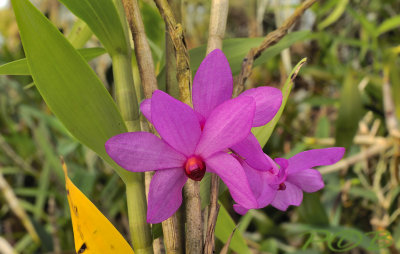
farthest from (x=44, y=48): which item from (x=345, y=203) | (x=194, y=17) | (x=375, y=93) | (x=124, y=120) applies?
(x=194, y=17)

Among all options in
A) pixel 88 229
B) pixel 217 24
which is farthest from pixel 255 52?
pixel 88 229

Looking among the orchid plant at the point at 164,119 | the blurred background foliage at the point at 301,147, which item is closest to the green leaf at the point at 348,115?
the blurred background foliage at the point at 301,147

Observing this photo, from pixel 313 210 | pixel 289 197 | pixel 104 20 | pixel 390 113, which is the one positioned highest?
pixel 104 20

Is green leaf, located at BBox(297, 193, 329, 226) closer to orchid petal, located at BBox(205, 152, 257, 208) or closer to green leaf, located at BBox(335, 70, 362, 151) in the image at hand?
green leaf, located at BBox(335, 70, 362, 151)

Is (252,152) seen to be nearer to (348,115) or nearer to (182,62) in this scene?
(182,62)

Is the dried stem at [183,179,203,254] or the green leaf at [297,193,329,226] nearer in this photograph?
the dried stem at [183,179,203,254]

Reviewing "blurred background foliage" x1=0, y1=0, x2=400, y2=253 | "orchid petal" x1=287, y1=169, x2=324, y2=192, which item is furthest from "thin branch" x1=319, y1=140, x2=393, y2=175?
"orchid petal" x1=287, y1=169, x2=324, y2=192

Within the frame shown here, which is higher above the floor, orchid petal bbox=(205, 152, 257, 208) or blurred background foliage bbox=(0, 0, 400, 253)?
orchid petal bbox=(205, 152, 257, 208)
